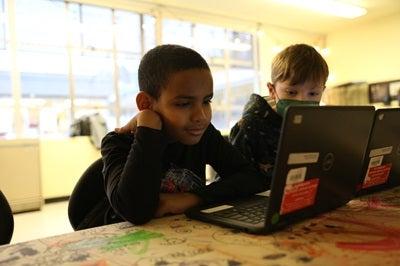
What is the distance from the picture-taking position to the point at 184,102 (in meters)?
0.92

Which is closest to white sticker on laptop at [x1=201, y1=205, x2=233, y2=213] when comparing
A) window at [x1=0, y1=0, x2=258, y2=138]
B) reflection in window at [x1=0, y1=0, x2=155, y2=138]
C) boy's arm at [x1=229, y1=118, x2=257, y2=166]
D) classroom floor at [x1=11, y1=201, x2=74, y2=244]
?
boy's arm at [x1=229, y1=118, x2=257, y2=166]

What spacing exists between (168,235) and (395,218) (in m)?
0.47

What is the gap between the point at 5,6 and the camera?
14.0 feet

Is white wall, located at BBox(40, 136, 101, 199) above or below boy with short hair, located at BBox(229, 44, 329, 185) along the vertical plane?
below

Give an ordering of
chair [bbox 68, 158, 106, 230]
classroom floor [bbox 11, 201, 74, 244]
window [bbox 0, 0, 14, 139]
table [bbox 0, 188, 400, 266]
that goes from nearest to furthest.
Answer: table [bbox 0, 188, 400, 266] → chair [bbox 68, 158, 106, 230] → classroom floor [bbox 11, 201, 74, 244] → window [bbox 0, 0, 14, 139]

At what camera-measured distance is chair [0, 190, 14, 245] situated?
2.91ft

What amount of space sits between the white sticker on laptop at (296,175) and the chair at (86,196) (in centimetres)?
58

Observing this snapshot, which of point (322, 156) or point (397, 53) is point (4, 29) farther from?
point (397, 53)

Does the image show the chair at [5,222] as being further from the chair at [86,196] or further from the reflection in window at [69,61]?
the reflection in window at [69,61]

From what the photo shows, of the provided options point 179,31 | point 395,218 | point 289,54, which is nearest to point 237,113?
point 179,31

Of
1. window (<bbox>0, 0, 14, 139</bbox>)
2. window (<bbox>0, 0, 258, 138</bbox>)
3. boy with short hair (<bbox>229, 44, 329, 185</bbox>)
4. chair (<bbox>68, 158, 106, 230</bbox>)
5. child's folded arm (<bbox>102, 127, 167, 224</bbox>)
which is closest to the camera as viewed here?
child's folded arm (<bbox>102, 127, 167, 224</bbox>)

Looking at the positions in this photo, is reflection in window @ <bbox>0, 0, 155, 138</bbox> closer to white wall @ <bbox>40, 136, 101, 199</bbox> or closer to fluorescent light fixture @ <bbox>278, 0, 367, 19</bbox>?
white wall @ <bbox>40, 136, 101, 199</bbox>

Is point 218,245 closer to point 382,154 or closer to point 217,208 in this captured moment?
point 217,208

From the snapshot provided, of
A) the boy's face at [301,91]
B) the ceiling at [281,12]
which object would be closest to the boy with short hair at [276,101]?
the boy's face at [301,91]
